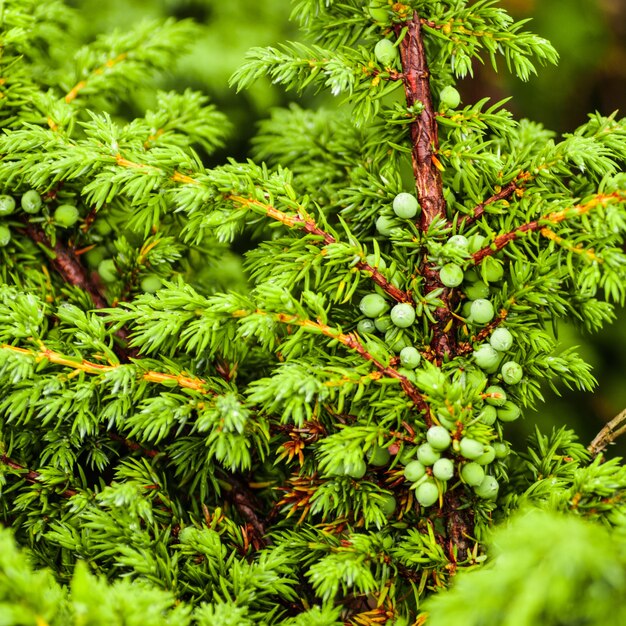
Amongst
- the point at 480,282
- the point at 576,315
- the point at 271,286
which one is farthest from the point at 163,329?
the point at 576,315

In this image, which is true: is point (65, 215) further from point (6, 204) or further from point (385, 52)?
point (385, 52)

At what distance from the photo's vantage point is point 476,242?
66 cm

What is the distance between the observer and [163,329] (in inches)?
26.2

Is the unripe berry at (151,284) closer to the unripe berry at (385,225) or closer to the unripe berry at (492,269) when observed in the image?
the unripe berry at (385,225)

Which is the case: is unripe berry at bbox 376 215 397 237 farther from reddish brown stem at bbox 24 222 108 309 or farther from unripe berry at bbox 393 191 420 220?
reddish brown stem at bbox 24 222 108 309

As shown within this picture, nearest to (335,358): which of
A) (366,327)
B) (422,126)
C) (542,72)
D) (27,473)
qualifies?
(366,327)

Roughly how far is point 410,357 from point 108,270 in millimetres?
401

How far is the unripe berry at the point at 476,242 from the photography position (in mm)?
656

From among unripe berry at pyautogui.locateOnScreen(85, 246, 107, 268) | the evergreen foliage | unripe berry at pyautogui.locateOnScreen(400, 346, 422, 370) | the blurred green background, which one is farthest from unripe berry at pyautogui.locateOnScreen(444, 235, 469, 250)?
the blurred green background

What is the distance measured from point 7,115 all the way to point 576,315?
2.32 ft

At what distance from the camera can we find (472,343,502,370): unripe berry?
65cm

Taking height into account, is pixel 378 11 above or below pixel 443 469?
above

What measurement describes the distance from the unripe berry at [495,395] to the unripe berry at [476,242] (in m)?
0.14

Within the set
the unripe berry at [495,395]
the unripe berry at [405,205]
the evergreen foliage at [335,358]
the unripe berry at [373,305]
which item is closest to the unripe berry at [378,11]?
the evergreen foliage at [335,358]
